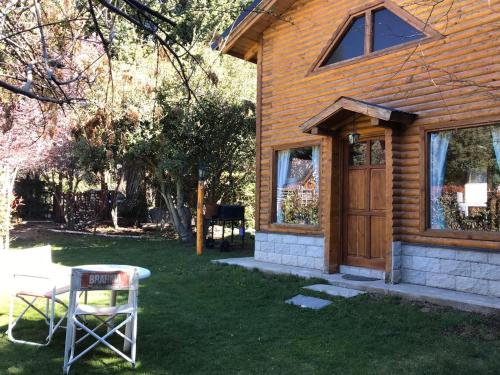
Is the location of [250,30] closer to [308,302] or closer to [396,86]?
[396,86]

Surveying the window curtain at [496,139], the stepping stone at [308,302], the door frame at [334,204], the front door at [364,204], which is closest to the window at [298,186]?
the door frame at [334,204]

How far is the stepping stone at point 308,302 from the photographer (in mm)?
6203

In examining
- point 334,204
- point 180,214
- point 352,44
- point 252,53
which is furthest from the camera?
point 180,214

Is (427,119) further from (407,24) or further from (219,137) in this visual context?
(219,137)

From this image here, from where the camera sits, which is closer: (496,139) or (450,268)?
(496,139)

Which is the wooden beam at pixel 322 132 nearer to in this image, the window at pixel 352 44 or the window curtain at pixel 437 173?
the window at pixel 352 44

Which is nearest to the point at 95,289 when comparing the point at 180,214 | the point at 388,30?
the point at 388,30

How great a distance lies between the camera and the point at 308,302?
640cm

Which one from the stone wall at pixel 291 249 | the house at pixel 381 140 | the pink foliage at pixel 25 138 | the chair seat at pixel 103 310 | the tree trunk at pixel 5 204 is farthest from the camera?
the tree trunk at pixel 5 204

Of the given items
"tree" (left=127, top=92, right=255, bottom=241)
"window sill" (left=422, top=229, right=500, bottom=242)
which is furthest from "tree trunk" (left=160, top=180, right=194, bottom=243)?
"window sill" (left=422, top=229, right=500, bottom=242)

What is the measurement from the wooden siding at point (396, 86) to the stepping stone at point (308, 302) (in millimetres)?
1559

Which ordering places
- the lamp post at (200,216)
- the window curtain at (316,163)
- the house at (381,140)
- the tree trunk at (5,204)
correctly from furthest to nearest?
the tree trunk at (5,204) → the lamp post at (200,216) → the window curtain at (316,163) → the house at (381,140)

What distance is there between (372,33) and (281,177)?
3.28 m

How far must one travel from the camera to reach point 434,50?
7004 mm
